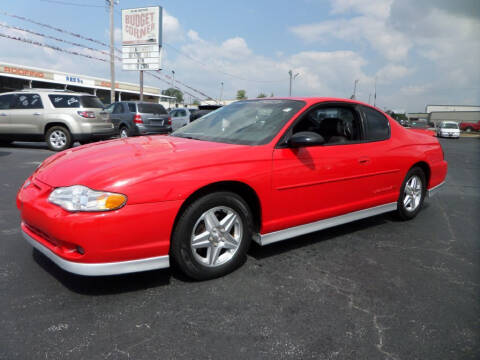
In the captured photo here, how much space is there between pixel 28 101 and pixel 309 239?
10.1 m

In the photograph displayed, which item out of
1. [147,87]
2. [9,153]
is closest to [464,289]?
[9,153]

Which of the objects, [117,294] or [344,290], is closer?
[117,294]

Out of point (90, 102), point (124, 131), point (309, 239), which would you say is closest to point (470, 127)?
point (124, 131)

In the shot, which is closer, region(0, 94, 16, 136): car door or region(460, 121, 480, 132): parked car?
region(0, 94, 16, 136): car door

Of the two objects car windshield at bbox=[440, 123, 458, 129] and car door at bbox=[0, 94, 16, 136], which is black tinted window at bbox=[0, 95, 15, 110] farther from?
car windshield at bbox=[440, 123, 458, 129]

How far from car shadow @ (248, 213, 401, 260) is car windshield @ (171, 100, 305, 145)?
104cm

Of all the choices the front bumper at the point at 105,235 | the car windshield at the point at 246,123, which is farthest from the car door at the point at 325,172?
the front bumper at the point at 105,235

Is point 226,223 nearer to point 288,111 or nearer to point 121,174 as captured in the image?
point 121,174

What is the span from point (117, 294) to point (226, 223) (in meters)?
0.92

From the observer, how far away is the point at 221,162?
2.60 metres

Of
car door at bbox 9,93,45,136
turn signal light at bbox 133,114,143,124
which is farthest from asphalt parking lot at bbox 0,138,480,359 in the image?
turn signal light at bbox 133,114,143,124

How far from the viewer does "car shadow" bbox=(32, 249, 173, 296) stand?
8.04 ft

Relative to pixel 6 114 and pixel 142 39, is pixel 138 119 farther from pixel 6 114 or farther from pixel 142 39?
pixel 142 39

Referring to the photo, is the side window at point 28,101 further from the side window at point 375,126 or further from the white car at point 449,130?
the white car at point 449,130
